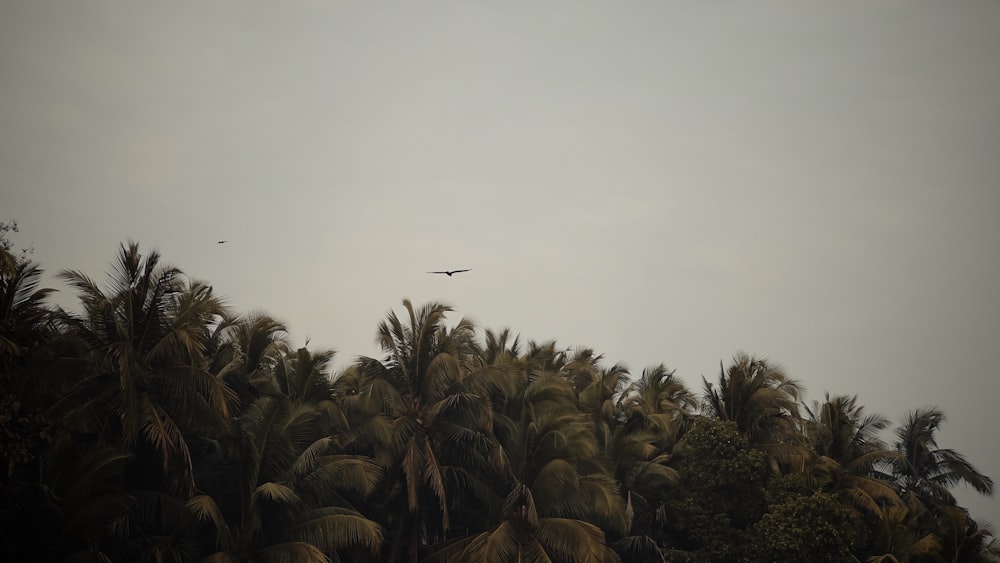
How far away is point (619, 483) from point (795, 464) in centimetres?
631

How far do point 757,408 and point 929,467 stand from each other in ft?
68.9

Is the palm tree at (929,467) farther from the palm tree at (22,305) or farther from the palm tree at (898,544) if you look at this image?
the palm tree at (22,305)

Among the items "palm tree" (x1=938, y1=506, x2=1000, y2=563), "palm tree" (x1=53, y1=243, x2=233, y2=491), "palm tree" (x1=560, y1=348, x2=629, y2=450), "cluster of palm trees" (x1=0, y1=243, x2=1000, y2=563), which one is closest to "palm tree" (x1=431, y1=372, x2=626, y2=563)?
"cluster of palm trees" (x1=0, y1=243, x2=1000, y2=563)

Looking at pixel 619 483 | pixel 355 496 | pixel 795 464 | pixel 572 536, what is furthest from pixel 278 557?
pixel 795 464

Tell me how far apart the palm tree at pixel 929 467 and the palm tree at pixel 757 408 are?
16.2 metres

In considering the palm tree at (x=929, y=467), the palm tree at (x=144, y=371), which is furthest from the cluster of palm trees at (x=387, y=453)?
the palm tree at (x=929, y=467)

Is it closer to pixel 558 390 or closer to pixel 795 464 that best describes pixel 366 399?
pixel 558 390

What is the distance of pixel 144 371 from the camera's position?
1980 cm

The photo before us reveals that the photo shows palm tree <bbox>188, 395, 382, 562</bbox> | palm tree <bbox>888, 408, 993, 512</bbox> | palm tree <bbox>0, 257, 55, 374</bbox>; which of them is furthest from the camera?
palm tree <bbox>888, 408, 993, 512</bbox>

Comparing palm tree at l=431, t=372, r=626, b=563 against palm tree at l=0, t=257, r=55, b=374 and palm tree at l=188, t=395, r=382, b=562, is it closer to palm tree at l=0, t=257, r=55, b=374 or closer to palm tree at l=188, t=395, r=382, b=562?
palm tree at l=188, t=395, r=382, b=562

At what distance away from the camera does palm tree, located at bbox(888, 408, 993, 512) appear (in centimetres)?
4744

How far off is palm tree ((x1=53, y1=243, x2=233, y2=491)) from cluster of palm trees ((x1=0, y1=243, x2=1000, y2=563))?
5 cm

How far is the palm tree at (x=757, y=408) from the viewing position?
3362cm

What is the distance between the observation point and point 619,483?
102ft
